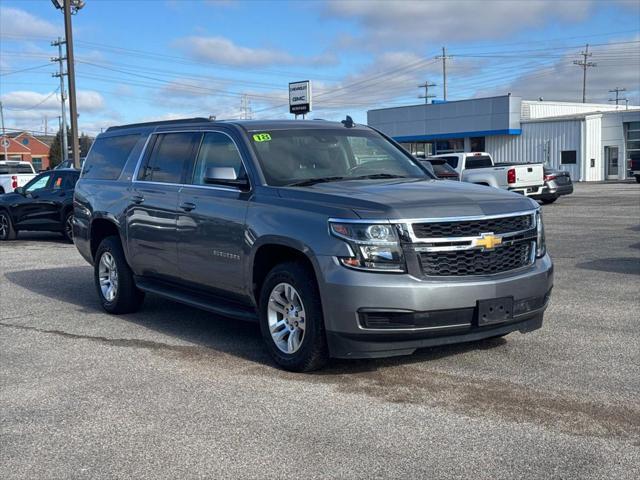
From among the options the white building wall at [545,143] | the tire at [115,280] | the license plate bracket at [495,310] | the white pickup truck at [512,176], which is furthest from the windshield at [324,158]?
the white building wall at [545,143]

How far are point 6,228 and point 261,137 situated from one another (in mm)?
12658

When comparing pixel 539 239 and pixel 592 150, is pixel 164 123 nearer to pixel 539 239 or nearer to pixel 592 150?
pixel 539 239

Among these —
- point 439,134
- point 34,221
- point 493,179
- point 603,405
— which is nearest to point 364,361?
point 603,405

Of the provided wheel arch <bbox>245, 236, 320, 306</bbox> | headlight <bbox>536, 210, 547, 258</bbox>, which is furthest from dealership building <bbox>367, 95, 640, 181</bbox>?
wheel arch <bbox>245, 236, 320, 306</bbox>

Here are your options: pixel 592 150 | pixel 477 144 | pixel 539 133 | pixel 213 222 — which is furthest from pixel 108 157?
pixel 477 144

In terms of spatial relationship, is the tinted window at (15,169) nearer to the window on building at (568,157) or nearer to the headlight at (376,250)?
the headlight at (376,250)

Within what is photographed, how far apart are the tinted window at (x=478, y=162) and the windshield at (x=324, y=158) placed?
20.7 m

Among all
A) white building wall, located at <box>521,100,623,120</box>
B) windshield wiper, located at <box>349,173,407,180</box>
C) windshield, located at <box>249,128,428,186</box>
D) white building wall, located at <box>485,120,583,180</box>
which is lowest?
windshield wiper, located at <box>349,173,407,180</box>

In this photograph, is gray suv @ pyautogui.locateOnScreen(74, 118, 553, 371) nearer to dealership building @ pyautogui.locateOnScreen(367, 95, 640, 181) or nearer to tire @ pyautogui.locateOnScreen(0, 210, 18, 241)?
tire @ pyautogui.locateOnScreen(0, 210, 18, 241)

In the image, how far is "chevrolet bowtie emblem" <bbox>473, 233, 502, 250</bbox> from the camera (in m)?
5.64

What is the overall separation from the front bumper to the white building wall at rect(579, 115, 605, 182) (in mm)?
48194

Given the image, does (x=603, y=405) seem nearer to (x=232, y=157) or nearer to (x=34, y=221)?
(x=232, y=157)

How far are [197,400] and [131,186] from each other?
11.3ft

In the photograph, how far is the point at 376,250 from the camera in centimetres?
549
